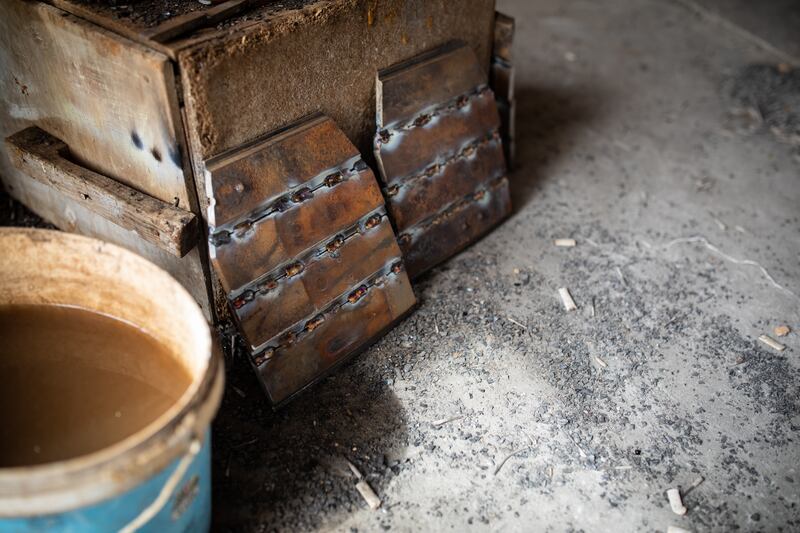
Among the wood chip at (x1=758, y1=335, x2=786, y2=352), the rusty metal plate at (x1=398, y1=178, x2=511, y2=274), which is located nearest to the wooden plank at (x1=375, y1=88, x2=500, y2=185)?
the rusty metal plate at (x1=398, y1=178, x2=511, y2=274)

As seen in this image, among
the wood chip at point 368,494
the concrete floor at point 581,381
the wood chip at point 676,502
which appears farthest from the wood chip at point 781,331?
the wood chip at point 368,494

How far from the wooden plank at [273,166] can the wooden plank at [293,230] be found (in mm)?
79

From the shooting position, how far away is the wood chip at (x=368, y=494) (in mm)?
2322

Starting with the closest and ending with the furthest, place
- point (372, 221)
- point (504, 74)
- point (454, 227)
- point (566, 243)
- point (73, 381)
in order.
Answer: point (73, 381) → point (372, 221) → point (454, 227) → point (566, 243) → point (504, 74)

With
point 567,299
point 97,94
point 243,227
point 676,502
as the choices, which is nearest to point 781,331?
point 567,299

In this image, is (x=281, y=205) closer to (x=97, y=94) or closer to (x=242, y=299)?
(x=242, y=299)

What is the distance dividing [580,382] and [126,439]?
1745 mm

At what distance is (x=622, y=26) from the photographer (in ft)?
19.5

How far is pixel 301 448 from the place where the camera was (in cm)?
249

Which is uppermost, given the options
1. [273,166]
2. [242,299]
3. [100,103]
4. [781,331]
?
[100,103]

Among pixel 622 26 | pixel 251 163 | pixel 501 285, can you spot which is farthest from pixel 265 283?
pixel 622 26

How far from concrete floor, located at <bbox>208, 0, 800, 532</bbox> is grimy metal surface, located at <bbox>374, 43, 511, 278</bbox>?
7.1 inches

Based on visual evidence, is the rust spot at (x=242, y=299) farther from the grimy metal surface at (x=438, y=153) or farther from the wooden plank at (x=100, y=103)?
the grimy metal surface at (x=438, y=153)

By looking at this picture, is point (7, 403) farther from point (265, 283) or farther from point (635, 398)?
point (635, 398)
